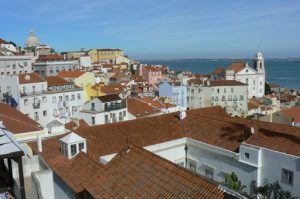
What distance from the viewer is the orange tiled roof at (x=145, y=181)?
880 centimetres

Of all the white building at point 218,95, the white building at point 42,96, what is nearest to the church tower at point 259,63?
the white building at point 218,95

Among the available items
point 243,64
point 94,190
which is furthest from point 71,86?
point 243,64

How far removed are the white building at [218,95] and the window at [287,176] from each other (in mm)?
53257

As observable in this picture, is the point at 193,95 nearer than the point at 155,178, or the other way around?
the point at 155,178

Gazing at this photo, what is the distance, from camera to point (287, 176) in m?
15.7

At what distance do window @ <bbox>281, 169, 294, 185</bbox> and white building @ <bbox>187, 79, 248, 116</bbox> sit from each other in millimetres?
53257

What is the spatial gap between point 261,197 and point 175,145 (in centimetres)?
641

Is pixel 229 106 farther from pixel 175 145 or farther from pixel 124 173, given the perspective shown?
pixel 124 173

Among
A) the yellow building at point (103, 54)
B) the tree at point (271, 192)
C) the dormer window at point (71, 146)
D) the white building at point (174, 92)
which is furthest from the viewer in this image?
the yellow building at point (103, 54)

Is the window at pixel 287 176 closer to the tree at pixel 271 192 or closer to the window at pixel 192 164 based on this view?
the tree at pixel 271 192

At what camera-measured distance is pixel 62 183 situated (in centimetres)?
1446

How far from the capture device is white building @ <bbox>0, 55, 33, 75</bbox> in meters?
59.9

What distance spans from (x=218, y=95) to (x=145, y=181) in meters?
62.8

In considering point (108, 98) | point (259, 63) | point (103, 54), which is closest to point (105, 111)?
point (108, 98)
